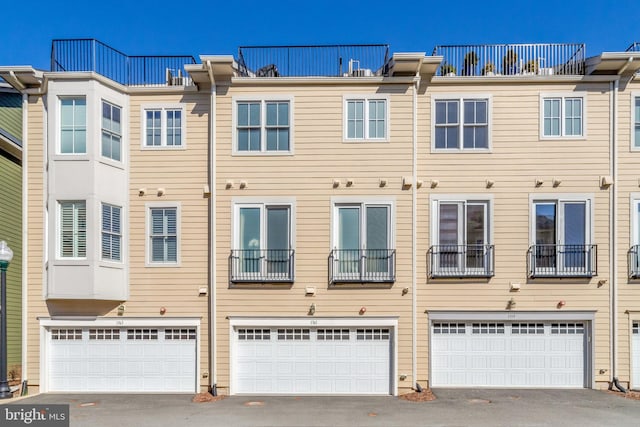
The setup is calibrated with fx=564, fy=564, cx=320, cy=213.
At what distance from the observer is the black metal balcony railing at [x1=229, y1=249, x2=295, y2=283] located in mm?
13836

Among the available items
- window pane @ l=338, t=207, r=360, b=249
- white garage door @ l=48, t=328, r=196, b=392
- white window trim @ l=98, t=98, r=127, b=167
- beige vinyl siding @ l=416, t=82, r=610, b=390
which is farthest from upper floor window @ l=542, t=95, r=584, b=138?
white window trim @ l=98, t=98, r=127, b=167

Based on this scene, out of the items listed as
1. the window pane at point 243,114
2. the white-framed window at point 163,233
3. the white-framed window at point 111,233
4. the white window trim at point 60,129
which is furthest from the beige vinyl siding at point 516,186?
the white window trim at point 60,129

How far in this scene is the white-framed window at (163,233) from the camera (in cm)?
1409

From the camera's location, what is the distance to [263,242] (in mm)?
13977

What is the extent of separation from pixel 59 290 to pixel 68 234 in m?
1.35

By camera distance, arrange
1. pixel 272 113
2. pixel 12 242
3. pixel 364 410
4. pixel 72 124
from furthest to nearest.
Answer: pixel 12 242 → pixel 272 113 → pixel 72 124 → pixel 364 410

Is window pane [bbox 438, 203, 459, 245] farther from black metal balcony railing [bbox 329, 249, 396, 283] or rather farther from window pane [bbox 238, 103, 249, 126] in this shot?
window pane [bbox 238, 103, 249, 126]

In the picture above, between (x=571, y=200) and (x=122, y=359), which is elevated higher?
(x=571, y=200)

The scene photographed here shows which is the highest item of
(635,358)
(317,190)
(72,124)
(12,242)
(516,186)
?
(72,124)

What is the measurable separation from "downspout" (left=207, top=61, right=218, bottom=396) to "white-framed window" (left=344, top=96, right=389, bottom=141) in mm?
3325

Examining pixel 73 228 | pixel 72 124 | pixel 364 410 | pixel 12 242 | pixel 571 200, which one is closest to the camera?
pixel 364 410

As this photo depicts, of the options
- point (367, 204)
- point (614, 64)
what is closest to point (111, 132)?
point (367, 204)

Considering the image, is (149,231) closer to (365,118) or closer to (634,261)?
(365,118)

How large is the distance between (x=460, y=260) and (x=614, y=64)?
6.03 meters
